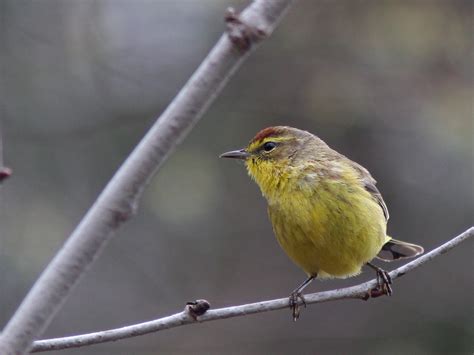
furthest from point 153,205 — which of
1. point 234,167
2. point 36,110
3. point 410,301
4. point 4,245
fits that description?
point 410,301

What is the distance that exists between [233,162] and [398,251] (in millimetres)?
5207

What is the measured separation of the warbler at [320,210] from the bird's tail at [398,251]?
37 centimetres

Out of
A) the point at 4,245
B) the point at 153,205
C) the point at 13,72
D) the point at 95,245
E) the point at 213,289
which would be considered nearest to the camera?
the point at 95,245

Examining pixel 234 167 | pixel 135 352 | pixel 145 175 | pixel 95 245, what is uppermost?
pixel 234 167

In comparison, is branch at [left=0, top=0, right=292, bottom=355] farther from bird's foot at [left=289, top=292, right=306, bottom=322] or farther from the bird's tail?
the bird's tail

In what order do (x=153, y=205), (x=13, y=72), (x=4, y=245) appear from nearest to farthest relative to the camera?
(x=4, y=245) → (x=153, y=205) → (x=13, y=72)

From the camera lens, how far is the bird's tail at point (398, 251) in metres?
5.78

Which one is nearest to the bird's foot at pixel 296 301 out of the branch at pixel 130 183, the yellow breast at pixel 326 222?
the yellow breast at pixel 326 222

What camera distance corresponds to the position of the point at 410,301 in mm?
9836

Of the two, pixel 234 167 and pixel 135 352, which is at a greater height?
pixel 234 167

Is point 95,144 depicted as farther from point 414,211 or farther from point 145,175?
point 145,175

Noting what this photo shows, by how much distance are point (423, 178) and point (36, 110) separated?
593 cm

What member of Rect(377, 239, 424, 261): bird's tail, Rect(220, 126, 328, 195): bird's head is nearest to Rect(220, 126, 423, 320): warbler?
Rect(220, 126, 328, 195): bird's head

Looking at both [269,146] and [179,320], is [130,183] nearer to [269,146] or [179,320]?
[179,320]
